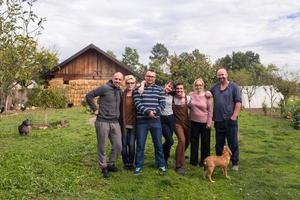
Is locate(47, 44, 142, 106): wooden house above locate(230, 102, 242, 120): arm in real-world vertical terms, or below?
above

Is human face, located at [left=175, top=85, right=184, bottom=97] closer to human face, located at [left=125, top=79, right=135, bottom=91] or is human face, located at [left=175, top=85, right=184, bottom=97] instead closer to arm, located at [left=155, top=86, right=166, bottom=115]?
arm, located at [left=155, top=86, right=166, bottom=115]

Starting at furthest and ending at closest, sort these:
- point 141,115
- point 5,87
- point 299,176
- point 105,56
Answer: point 105,56, point 5,87, point 299,176, point 141,115

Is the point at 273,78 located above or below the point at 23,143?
above

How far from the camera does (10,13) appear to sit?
8.64m

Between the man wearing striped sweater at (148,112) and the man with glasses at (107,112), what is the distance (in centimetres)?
38

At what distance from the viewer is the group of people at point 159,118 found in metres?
7.12

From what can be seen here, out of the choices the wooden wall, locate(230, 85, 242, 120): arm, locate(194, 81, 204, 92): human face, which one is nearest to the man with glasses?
locate(194, 81, 204, 92): human face

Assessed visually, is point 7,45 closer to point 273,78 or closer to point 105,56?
point 273,78

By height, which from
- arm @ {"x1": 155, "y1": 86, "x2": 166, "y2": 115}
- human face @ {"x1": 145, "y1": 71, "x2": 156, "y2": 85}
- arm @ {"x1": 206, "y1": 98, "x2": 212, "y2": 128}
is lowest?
arm @ {"x1": 206, "y1": 98, "x2": 212, "y2": 128}

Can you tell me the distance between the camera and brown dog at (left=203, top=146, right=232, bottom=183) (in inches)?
285

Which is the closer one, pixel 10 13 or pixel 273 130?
pixel 10 13

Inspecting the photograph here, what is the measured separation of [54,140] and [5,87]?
282 centimetres

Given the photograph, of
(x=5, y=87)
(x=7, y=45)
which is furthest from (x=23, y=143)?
(x=7, y=45)

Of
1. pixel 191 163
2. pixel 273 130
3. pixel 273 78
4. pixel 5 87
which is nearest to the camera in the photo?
pixel 191 163
